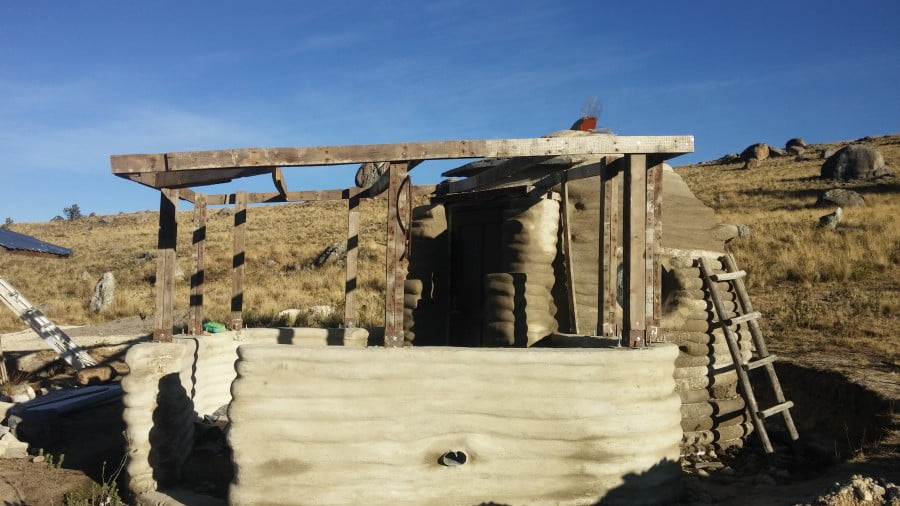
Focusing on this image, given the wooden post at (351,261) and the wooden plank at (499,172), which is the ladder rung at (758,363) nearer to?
the wooden plank at (499,172)

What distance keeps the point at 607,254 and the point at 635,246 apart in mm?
886

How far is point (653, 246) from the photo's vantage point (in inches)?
219

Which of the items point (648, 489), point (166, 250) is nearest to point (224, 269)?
point (166, 250)

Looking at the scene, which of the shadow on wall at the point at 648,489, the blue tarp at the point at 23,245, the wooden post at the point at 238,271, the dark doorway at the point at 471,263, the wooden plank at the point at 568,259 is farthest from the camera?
the blue tarp at the point at 23,245

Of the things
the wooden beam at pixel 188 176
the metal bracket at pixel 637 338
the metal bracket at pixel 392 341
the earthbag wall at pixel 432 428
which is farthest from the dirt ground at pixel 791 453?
the wooden beam at pixel 188 176

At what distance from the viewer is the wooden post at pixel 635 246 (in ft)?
17.7

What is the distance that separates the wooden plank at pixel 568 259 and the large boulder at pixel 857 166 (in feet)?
93.3

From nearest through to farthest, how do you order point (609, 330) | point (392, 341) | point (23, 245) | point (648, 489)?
point (648, 489)
point (392, 341)
point (609, 330)
point (23, 245)

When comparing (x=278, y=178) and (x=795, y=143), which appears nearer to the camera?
(x=278, y=178)

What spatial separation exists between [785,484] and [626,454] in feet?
7.42

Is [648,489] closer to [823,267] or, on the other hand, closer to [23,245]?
[23,245]

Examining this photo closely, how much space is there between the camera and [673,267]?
23.7ft

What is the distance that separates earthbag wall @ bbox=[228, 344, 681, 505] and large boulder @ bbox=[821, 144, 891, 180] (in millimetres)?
30781

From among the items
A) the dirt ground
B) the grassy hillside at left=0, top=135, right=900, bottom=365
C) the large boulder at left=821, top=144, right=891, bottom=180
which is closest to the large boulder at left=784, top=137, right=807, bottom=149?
the grassy hillside at left=0, top=135, right=900, bottom=365
